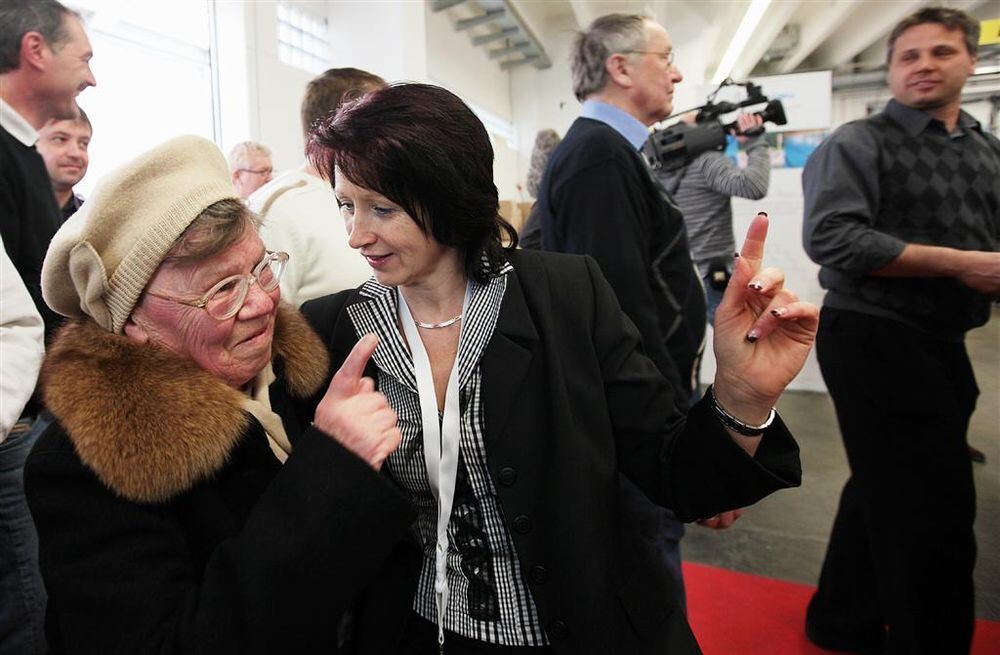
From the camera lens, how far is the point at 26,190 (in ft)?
5.47

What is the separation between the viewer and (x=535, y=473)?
101 centimetres

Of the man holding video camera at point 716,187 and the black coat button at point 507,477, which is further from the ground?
the man holding video camera at point 716,187

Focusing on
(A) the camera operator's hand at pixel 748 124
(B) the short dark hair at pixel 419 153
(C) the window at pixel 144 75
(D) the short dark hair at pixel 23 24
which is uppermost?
(C) the window at pixel 144 75

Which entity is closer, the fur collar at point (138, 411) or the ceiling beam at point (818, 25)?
the fur collar at point (138, 411)

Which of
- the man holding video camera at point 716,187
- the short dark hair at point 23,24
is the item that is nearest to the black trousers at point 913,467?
the man holding video camera at point 716,187

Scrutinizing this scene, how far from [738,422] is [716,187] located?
183 cm

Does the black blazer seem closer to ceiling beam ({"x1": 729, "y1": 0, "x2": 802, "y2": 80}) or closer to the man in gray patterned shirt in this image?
the man in gray patterned shirt

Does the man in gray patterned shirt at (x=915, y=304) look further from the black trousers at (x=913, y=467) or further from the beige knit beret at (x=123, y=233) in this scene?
the beige knit beret at (x=123, y=233)

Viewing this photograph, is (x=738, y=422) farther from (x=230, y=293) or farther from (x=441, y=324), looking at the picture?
(x=230, y=293)

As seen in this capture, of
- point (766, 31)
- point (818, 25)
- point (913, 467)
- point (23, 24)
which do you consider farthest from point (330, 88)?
point (818, 25)

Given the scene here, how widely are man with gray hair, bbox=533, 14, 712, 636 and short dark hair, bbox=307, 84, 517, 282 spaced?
0.54 m

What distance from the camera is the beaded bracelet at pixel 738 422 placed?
924 mm

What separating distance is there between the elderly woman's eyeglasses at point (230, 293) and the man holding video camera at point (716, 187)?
5.66 feet

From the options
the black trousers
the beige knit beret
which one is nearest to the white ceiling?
the black trousers
